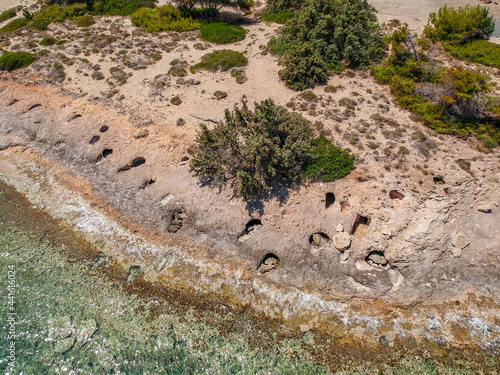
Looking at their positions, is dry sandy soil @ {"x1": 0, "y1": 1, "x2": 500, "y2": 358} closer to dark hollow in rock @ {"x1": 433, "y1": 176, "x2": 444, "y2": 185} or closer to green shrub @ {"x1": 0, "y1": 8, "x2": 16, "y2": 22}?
dark hollow in rock @ {"x1": 433, "y1": 176, "x2": 444, "y2": 185}

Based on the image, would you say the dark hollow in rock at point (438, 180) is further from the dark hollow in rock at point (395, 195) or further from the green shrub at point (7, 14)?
the green shrub at point (7, 14)

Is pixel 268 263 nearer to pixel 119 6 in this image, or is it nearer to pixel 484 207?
pixel 484 207

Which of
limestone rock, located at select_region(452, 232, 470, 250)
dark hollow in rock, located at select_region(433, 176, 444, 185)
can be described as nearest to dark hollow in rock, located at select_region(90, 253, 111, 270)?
limestone rock, located at select_region(452, 232, 470, 250)

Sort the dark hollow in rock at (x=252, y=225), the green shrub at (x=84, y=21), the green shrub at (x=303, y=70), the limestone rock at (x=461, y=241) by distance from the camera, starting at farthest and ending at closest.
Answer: the green shrub at (x=84, y=21), the green shrub at (x=303, y=70), the dark hollow in rock at (x=252, y=225), the limestone rock at (x=461, y=241)

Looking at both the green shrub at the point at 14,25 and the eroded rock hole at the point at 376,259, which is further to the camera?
the green shrub at the point at 14,25

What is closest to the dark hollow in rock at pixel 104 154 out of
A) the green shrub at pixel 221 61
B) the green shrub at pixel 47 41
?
the green shrub at pixel 221 61

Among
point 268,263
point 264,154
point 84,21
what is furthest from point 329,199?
point 84,21

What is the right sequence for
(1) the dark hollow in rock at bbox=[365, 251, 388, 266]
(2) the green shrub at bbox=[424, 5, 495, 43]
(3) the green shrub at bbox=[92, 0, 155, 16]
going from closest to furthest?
(1) the dark hollow in rock at bbox=[365, 251, 388, 266] < (2) the green shrub at bbox=[424, 5, 495, 43] < (3) the green shrub at bbox=[92, 0, 155, 16]
